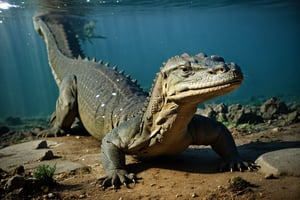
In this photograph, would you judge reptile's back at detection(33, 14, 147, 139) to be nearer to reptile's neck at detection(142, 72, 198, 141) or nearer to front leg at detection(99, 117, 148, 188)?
front leg at detection(99, 117, 148, 188)

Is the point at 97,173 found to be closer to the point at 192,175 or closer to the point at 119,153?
the point at 119,153

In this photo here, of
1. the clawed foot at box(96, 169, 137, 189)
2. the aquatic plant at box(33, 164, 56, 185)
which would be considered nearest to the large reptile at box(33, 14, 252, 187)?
the clawed foot at box(96, 169, 137, 189)

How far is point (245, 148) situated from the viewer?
5867 mm

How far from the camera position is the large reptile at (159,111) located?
3.83 m

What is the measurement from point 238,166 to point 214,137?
579mm

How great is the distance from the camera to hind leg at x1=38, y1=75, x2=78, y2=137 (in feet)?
25.1

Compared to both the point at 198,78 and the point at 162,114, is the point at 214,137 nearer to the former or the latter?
the point at 162,114

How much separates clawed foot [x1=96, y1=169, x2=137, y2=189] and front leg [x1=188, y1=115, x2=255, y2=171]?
1079 mm

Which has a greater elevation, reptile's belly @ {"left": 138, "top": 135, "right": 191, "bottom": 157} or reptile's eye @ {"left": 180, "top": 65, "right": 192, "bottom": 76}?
reptile's eye @ {"left": 180, "top": 65, "right": 192, "bottom": 76}

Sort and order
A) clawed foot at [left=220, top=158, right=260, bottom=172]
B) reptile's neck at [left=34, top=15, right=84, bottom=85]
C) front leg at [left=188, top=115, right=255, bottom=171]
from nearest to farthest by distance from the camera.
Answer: clawed foot at [left=220, top=158, right=260, bottom=172] → front leg at [left=188, top=115, right=255, bottom=171] → reptile's neck at [left=34, top=15, right=84, bottom=85]

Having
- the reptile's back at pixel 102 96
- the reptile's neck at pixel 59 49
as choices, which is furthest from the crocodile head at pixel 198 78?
the reptile's neck at pixel 59 49

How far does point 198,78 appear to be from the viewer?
12.6ft

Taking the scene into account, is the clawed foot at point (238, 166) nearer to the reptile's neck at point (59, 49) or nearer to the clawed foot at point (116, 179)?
the clawed foot at point (116, 179)

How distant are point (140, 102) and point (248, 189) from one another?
9.23 ft
